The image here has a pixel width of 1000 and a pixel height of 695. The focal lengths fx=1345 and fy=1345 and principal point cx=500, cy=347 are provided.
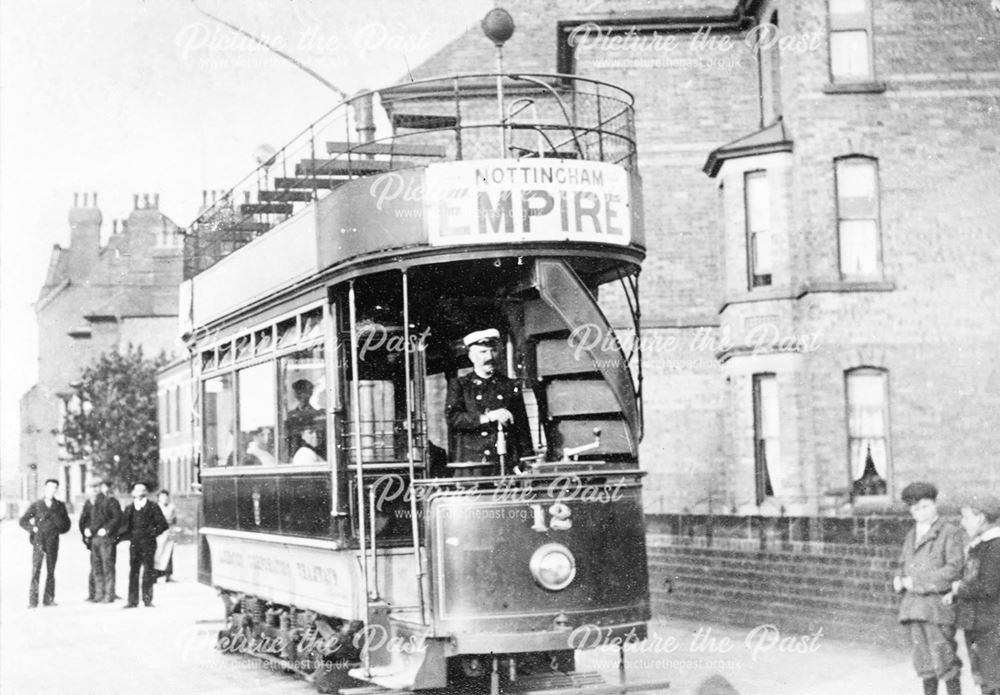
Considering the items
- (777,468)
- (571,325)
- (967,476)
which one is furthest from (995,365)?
(571,325)

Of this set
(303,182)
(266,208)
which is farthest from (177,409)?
(303,182)

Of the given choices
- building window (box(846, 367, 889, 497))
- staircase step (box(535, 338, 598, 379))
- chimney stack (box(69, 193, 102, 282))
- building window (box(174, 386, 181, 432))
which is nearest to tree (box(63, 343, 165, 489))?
building window (box(174, 386, 181, 432))

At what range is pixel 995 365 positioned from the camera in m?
20.5

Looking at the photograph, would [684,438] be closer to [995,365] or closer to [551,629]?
[995,365]

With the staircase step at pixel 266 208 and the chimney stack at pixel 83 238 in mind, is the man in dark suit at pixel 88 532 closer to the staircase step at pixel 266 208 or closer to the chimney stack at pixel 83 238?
the staircase step at pixel 266 208

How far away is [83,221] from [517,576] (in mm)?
73512

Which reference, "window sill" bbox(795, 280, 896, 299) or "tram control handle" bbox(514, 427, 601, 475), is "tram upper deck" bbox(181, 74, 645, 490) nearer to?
"tram control handle" bbox(514, 427, 601, 475)

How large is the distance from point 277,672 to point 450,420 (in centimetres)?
394

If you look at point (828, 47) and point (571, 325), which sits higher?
point (828, 47)

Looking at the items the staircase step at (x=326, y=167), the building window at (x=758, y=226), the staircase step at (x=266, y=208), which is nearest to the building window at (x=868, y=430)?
the building window at (x=758, y=226)

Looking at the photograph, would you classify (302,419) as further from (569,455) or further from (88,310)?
(88,310)

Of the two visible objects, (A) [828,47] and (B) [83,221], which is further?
(B) [83,221]

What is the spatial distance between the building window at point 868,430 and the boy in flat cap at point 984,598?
12197mm

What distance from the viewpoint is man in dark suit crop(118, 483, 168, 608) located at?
1909cm
